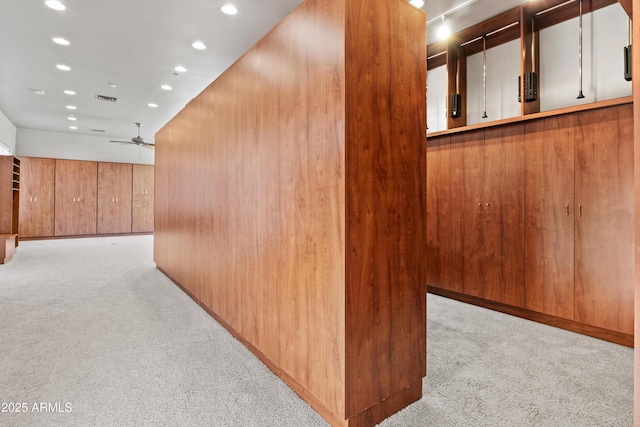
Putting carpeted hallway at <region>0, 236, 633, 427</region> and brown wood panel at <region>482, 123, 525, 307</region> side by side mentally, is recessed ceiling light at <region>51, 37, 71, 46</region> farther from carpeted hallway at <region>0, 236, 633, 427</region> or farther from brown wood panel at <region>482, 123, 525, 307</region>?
brown wood panel at <region>482, 123, 525, 307</region>

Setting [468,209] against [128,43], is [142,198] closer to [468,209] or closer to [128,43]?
[128,43]

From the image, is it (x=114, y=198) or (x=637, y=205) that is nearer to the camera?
(x=637, y=205)

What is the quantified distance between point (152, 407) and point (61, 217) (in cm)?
1016

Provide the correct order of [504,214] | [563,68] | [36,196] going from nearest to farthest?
[563,68], [504,214], [36,196]

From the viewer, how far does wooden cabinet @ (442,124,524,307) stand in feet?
10.8

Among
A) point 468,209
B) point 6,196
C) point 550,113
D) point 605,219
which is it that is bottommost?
point 605,219

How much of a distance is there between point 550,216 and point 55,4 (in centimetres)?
548

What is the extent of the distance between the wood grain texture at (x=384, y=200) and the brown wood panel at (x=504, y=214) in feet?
6.46

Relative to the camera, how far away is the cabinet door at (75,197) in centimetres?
935

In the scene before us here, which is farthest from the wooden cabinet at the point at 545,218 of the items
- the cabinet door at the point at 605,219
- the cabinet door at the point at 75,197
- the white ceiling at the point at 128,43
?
the cabinet door at the point at 75,197

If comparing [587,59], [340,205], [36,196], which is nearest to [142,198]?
[36,196]

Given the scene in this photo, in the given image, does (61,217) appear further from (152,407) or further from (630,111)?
(630,111)

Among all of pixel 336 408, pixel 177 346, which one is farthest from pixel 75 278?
pixel 336 408

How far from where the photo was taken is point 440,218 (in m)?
3.98
